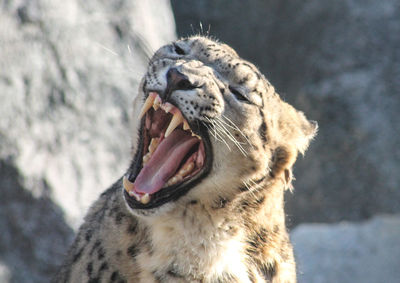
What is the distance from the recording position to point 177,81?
10.5 feet

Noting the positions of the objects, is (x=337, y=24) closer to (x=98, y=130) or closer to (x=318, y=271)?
(x=318, y=271)

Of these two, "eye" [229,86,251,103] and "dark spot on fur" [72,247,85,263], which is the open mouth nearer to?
"eye" [229,86,251,103]

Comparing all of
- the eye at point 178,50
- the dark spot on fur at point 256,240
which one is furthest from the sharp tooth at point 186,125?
the dark spot on fur at point 256,240

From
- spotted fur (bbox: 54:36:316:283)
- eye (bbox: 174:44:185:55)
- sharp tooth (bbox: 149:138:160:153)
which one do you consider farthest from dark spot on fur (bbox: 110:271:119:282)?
eye (bbox: 174:44:185:55)

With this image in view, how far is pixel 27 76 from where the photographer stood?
4.86m

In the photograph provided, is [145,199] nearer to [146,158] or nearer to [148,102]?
[146,158]

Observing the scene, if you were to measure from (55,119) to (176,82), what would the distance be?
→ 2.00m

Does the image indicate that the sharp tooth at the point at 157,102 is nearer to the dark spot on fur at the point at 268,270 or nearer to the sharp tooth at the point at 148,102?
the sharp tooth at the point at 148,102

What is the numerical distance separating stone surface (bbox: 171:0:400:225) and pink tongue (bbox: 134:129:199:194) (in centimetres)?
465

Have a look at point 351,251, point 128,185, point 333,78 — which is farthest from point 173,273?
point 333,78

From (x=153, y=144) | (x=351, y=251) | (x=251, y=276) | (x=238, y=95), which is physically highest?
(x=351, y=251)

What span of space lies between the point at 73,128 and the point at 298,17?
13.3 ft

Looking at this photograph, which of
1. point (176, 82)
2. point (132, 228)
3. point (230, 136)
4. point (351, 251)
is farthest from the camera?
point (351, 251)

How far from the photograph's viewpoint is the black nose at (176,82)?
3199 millimetres
